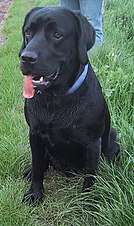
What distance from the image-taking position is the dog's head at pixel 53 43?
217 centimetres

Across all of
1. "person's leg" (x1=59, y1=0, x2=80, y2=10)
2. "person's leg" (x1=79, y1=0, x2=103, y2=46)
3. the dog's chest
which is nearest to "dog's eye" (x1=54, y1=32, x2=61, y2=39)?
the dog's chest

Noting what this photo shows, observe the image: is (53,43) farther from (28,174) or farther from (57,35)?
(28,174)

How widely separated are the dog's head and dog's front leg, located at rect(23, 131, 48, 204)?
509mm

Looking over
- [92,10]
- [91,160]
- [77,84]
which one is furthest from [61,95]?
[92,10]

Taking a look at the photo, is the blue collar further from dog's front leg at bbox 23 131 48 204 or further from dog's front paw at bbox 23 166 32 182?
dog's front paw at bbox 23 166 32 182

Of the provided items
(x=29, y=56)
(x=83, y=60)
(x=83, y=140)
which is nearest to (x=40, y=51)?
(x=29, y=56)

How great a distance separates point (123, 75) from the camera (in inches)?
146

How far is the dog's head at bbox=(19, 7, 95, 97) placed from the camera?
2174 mm

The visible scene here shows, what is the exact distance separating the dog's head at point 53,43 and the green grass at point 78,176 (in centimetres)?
70

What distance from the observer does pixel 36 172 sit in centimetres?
270

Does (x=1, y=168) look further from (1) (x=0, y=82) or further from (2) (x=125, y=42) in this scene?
(2) (x=125, y=42)

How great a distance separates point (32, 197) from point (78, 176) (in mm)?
316

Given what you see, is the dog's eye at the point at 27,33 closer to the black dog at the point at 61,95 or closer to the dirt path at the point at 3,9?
the black dog at the point at 61,95

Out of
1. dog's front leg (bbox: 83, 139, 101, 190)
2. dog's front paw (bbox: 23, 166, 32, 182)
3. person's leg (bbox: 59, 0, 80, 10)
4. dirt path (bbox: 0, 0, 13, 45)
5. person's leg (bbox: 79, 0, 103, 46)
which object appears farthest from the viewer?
dirt path (bbox: 0, 0, 13, 45)
